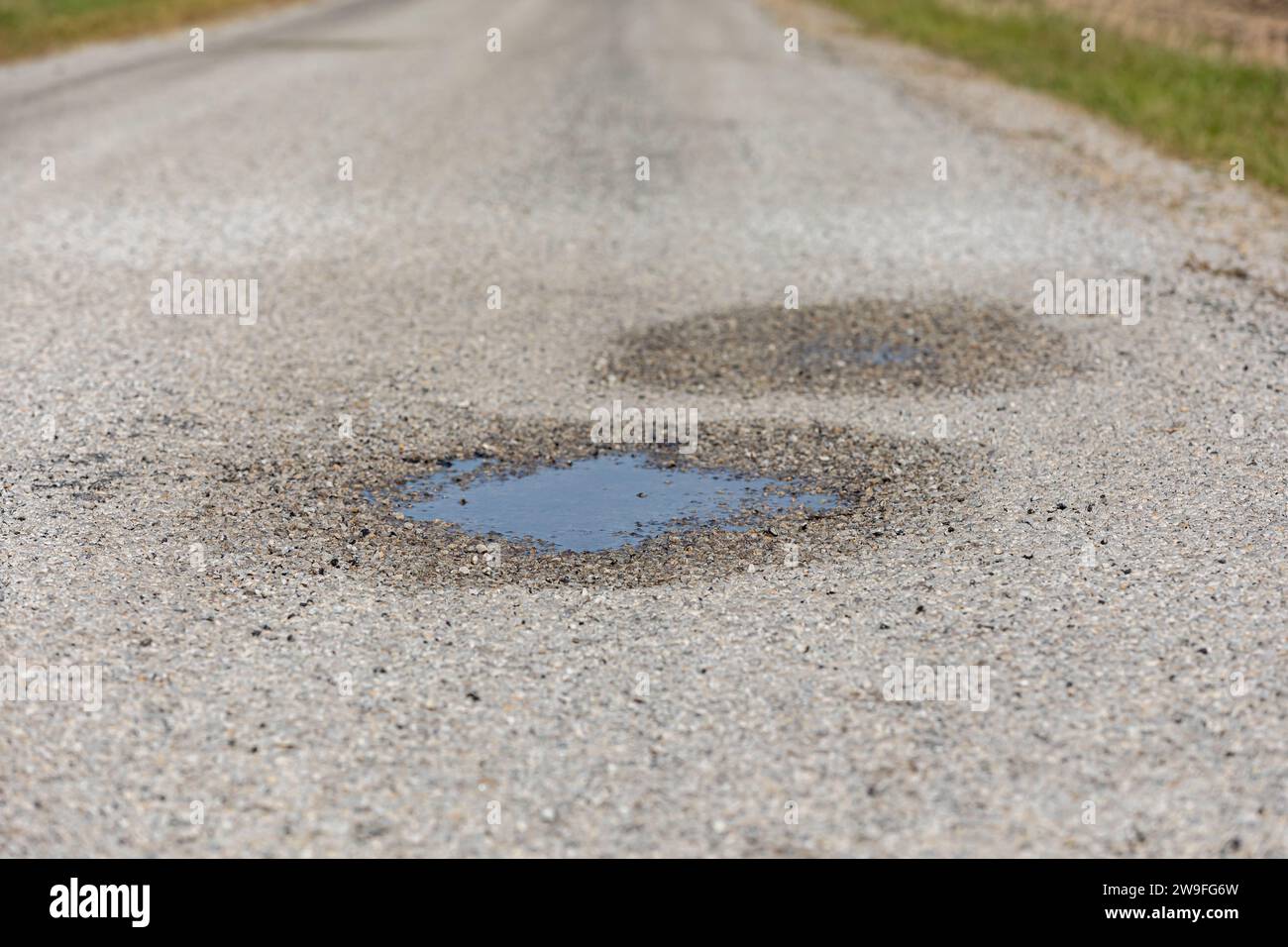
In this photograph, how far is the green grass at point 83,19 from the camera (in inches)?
821

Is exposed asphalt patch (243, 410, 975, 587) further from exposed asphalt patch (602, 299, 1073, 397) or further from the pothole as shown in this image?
exposed asphalt patch (602, 299, 1073, 397)

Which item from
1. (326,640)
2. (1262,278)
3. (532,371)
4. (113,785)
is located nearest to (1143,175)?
(1262,278)

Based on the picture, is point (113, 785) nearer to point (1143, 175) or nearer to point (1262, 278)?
point (1262, 278)

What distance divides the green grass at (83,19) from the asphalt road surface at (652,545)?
891 cm

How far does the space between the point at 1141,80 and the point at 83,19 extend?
17060 millimetres

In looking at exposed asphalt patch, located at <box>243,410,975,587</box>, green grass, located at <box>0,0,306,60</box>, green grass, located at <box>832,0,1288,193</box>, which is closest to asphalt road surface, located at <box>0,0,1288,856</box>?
exposed asphalt patch, located at <box>243,410,975,587</box>

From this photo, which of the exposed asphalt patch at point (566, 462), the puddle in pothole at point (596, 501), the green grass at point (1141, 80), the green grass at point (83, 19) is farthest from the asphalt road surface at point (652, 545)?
the green grass at point (83, 19)

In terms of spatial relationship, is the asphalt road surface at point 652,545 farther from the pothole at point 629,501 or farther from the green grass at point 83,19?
the green grass at point 83,19

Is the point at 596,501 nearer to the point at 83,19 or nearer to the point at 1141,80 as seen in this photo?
the point at 1141,80

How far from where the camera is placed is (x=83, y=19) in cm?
2336

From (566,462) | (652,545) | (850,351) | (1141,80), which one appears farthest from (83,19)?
(652,545)

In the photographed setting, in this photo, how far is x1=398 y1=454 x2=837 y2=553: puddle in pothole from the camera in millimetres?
5703

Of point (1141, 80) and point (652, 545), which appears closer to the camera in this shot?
point (652, 545)

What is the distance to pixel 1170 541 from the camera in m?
5.41
